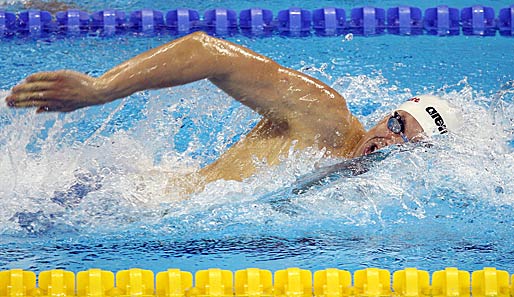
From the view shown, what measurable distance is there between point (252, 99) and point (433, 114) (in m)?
0.72

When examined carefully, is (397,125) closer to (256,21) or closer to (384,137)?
(384,137)

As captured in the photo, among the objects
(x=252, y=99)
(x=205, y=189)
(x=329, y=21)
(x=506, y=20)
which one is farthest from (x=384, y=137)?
(x=506, y=20)

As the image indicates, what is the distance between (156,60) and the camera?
2.66 meters

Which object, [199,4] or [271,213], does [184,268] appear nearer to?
[271,213]

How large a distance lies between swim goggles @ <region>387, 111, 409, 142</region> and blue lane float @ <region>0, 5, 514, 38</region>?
2265 mm

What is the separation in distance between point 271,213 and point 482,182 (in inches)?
33.2

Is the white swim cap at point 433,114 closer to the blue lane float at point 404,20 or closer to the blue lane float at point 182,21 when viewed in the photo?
the blue lane float at point 404,20

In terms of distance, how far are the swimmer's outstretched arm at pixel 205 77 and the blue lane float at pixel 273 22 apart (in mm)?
2349

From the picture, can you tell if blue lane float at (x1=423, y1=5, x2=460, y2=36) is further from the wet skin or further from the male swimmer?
the wet skin

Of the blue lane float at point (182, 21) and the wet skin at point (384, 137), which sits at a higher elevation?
the blue lane float at point (182, 21)

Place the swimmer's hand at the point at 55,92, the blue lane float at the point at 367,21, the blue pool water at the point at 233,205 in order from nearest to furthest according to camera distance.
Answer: the swimmer's hand at the point at 55,92, the blue pool water at the point at 233,205, the blue lane float at the point at 367,21

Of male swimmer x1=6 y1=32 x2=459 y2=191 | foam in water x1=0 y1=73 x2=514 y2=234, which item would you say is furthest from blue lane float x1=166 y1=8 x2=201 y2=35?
male swimmer x1=6 y1=32 x2=459 y2=191

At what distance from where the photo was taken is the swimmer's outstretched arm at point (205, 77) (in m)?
2.50

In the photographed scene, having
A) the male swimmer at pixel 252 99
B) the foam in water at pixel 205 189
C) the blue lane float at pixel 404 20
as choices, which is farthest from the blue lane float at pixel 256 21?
the male swimmer at pixel 252 99
